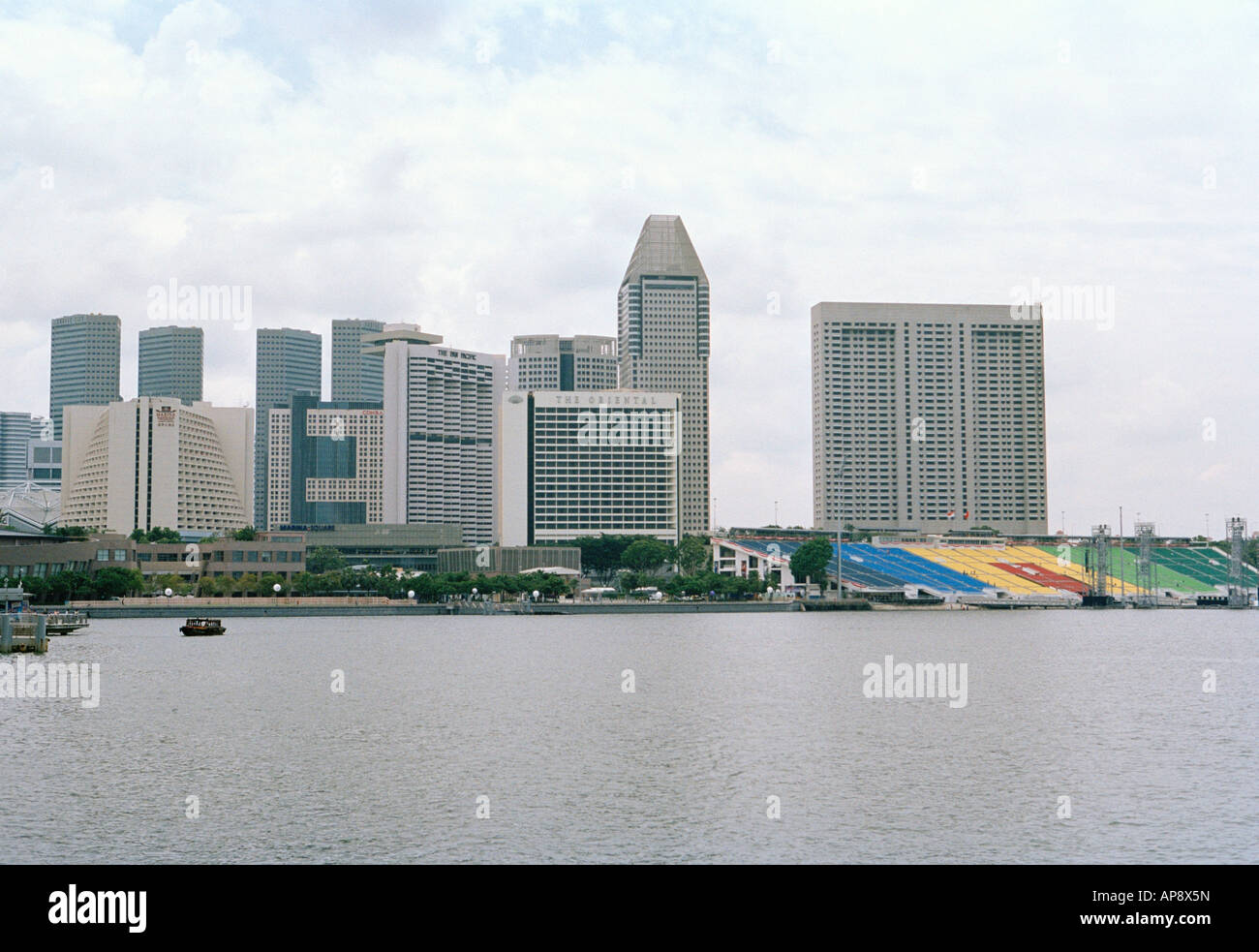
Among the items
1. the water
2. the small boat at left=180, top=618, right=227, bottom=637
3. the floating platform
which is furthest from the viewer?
the small boat at left=180, top=618, right=227, bottom=637

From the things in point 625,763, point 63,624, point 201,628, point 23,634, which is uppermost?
point 23,634

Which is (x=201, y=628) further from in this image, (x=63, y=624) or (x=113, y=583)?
(x=113, y=583)

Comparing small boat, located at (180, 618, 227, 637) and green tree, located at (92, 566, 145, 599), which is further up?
green tree, located at (92, 566, 145, 599)

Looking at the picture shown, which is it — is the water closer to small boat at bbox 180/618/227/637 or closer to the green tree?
small boat at bbox 180/618/227/637

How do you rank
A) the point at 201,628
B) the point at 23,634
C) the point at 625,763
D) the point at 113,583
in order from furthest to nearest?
the point at 113,583, the point at 201,628, the point at 23,634, the point at 625,763

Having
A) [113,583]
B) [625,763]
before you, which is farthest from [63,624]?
[625,763]

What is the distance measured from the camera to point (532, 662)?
10331 centimetres

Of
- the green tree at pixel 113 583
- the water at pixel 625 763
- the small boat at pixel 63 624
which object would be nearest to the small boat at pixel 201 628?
the small boat at pixel 63 624

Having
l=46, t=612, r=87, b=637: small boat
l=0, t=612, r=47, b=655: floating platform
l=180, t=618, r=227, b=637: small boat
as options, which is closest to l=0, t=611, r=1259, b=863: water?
l=0, t=612, r=47, b=655: floating platform

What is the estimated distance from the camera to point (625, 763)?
51625mm

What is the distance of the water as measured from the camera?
3716 cm

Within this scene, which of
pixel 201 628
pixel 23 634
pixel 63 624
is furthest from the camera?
pixel 201 628
